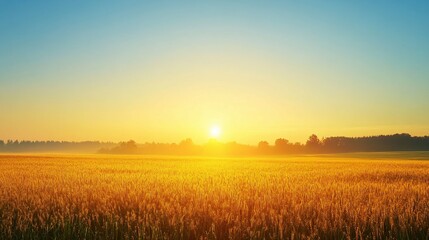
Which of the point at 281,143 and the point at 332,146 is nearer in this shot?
the point at 332,146

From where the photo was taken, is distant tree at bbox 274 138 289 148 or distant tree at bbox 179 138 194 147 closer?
distant tree at bbox 274 138 289 148

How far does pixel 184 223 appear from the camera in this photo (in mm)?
7074

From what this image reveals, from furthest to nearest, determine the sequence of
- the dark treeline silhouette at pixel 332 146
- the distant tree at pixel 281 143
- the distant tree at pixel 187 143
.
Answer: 1. the distant tree at pixel 187 143
2. the distant tree at pixel 281 143
3. the dark treeline silhouette at pixel 332 146

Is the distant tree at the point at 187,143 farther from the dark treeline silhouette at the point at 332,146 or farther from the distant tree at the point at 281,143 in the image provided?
the distant tree at the point at 281,143

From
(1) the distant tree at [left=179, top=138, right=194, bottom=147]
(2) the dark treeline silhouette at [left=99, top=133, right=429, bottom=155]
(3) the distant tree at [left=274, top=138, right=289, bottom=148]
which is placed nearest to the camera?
(2) the dark treeline silhouette at [left=99, top=133, right=429, bottom=155]

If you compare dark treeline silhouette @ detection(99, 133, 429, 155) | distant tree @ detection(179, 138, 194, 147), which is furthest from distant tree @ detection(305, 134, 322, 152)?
distant tree @ detection(179, 138, 194, 147)

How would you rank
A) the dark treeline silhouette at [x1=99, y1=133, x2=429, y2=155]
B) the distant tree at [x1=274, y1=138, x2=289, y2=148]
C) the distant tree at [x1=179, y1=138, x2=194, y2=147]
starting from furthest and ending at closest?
the distant tree at [x1=179, y1=138, x2=194, y2=147] → the distant tree at [x1=274, y1=138, x2=289, y2=148] → the dark treeline silhouette at [x1=99, y1=133, x2=429, y2=155]

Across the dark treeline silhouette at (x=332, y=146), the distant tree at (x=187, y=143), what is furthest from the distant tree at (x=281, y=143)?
the distant tree at (x=187, y=143)

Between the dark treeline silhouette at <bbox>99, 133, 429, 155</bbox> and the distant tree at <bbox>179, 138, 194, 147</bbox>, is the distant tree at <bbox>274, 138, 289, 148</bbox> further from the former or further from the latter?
the distant tree at <bbox>179, 138, 194, 147</bbox>

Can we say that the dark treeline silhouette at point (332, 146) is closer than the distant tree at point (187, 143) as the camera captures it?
Yes

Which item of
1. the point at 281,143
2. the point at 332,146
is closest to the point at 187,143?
the point at 281,143

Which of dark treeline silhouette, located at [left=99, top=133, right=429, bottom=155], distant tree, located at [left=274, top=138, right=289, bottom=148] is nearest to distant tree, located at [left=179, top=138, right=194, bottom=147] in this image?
dark treeline silhouette, located at [left=99, top=133, right=429, bottom=155]

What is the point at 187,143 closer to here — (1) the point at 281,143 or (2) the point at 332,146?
(1) the point at 281,143

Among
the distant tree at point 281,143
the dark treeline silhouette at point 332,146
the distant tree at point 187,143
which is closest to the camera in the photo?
the dark treeline silhouette at point 332,146
